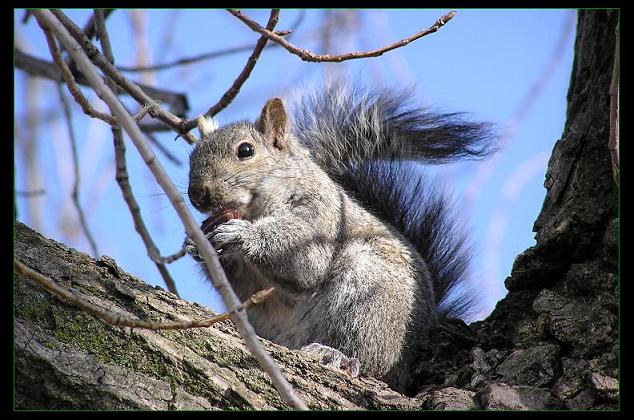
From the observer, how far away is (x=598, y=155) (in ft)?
7.25

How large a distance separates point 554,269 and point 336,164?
1108 millimetres

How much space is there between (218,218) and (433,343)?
81 centimetres

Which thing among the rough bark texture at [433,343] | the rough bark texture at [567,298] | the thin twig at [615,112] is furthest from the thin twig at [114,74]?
the thin twig at [615,112]

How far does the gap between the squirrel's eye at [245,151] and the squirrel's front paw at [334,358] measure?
799mm

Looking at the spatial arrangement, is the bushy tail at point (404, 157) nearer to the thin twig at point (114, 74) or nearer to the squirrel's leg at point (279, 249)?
the squirrel's leg at point (279, 249)

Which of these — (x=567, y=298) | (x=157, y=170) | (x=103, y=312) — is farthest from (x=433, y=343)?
(x=157, y=170)

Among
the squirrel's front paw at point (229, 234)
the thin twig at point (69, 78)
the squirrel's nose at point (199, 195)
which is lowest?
the thin twig at point (69, 78)

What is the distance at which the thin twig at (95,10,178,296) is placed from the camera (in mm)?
2490

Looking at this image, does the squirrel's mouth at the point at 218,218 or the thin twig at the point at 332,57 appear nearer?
the thin twig at the point at 332,57

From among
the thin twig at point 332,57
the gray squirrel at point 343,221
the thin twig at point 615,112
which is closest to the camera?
the thin twig at point 615,112

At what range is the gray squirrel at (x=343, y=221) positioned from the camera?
2.34 m

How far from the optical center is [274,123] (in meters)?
2.88

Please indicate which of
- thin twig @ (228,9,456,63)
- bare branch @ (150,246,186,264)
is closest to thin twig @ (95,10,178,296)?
bare branch @ (150,246,186,264)
